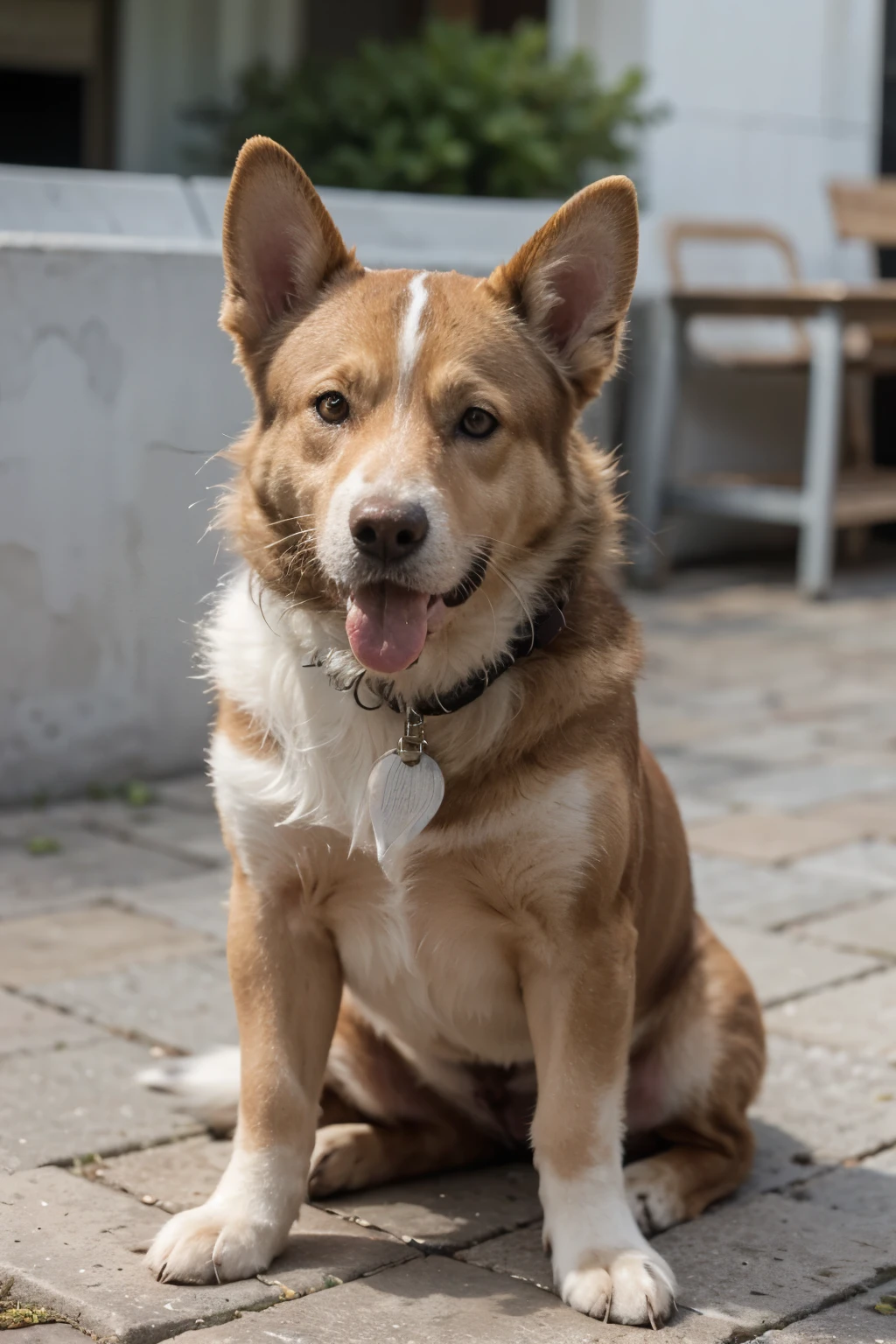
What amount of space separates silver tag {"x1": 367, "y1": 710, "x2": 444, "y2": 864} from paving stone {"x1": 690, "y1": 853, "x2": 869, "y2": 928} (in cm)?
189

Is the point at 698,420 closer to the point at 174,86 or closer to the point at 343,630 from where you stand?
the point at 174,86

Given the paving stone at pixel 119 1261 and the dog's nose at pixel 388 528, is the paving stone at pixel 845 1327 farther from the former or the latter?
the dog's nose at pixel 388 528

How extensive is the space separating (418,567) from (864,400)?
7585mm

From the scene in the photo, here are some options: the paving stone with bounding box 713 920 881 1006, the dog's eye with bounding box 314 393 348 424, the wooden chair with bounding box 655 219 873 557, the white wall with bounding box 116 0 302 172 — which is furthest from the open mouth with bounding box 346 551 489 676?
the white wall with bounding box 116 0 302 172

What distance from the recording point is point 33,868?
4539mm

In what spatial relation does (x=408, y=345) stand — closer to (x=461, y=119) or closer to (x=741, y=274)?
(x=461, y=119)

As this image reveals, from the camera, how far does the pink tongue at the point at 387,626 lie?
2.47 meters

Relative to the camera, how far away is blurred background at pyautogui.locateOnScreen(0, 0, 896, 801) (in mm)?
5062

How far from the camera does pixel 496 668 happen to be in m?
2.66

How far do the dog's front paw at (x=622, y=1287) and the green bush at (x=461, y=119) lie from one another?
6635 mm

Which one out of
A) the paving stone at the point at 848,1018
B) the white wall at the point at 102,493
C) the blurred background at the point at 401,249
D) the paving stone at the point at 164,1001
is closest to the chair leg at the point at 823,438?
the blurred background at the point at 401,249

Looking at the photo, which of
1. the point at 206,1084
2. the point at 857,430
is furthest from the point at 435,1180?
the point at 857,430

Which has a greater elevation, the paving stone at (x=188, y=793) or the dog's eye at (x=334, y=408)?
the dog's eye at (x=334, y=408)

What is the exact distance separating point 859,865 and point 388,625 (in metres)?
2.61
